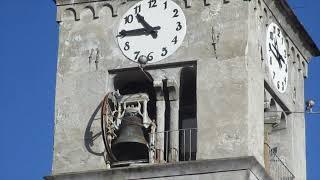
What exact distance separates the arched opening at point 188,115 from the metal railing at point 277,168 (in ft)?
5.98

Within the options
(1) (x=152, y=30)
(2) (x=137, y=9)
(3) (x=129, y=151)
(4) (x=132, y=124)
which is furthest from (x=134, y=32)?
(3) (x=129, y=151)

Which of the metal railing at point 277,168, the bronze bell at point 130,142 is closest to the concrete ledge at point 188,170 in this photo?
the bronze bell at point 130,142

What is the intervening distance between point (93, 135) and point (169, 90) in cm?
187

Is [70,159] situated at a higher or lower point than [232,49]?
lower

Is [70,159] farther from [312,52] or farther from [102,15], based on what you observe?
[312,52]

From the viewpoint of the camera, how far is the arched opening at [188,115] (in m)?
36.9

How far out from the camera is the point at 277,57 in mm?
38469

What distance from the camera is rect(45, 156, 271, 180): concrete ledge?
116 feet

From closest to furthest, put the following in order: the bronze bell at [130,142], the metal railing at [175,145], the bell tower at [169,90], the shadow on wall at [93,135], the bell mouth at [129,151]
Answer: the bell tower at [169,90] → the bronze bell at [130,142] → the metal railing at [175,145] → the bell mouth at [129,151] → the shadow on wall at [93,135]

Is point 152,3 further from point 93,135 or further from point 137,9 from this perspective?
point 93,135

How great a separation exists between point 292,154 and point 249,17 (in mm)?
3850

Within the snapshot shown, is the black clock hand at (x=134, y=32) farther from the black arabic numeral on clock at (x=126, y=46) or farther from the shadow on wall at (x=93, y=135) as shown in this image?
the shadow on wall at (x=93, y=135)

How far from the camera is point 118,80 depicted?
37469 millimetres

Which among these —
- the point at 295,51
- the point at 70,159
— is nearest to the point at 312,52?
the point at 295,51
